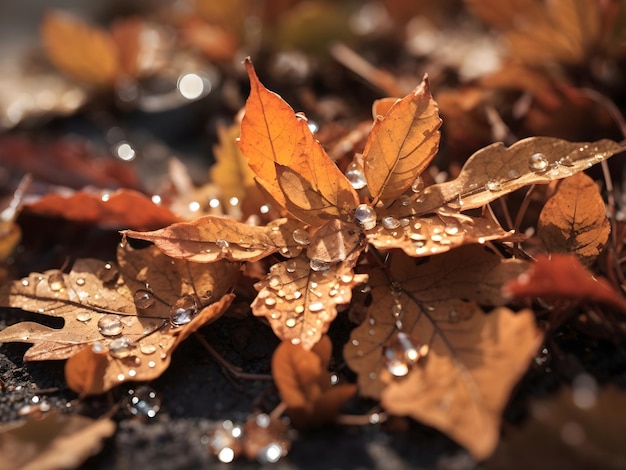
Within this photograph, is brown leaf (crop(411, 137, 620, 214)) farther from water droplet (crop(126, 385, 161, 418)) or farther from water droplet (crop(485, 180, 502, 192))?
water droplet (crop(126, 385, 161, 418))

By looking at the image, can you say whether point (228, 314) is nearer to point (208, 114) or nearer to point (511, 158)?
point (511, 158)

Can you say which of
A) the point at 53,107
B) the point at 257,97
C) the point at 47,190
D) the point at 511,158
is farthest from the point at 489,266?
the point at 53,107

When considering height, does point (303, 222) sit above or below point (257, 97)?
below

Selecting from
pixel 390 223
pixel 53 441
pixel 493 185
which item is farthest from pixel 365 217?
pixel 53 441

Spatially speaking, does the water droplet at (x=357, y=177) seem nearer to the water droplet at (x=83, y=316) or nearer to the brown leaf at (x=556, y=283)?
the brown leaf at (x=556, y=283)

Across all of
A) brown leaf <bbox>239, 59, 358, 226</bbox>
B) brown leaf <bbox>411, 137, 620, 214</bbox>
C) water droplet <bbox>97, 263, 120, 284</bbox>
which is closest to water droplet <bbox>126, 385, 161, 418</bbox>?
water droplet <bbox>97, 263, 120, 284</bbox>
